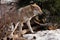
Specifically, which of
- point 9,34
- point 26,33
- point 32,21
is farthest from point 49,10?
point 9,34

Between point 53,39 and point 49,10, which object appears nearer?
point 53,39

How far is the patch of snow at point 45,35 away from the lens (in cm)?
482

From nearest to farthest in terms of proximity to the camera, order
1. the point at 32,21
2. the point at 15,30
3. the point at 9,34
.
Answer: the point at 9,34, the point at 15,30, the point at 32,21

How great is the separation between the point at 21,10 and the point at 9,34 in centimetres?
68

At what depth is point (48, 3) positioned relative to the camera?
5.68 m

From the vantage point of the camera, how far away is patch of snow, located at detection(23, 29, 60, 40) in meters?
4.82

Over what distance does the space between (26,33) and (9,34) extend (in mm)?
609

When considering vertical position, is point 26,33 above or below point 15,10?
below

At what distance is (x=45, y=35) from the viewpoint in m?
4.97

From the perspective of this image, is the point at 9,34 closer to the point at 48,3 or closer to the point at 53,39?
the point at 53,39

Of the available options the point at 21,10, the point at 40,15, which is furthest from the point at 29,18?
the point at 40,15

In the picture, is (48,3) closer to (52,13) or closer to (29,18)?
(52,13)

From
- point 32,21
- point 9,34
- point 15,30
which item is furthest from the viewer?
point 32,21

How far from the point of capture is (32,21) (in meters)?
5.52
